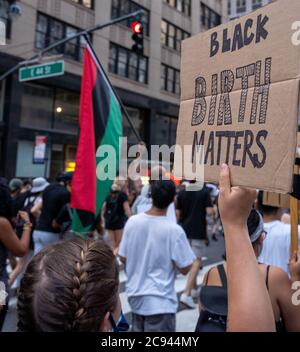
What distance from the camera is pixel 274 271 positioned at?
1922 millimetres

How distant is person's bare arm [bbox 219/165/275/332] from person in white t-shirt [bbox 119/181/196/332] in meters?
1.80

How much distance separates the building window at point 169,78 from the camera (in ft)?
83.9

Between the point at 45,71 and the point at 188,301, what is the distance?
7.37 m

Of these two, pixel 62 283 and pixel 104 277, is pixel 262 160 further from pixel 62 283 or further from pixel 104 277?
pixel 62 283

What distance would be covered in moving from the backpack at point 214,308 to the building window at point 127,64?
20.6 metres

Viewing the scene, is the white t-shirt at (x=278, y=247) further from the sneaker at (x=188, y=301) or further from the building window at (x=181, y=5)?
the building window at (x=181, y=5)

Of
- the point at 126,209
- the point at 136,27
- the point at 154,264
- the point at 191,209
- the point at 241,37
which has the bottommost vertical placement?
the point at 126,209

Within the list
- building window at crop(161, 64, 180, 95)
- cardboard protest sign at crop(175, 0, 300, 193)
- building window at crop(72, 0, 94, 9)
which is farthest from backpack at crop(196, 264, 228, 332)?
building window at crop(161, 64, 180, 95)

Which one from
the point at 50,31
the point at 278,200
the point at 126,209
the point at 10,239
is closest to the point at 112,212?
the point at 126,209

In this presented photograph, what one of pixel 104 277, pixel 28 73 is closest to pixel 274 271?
pixel 104 277

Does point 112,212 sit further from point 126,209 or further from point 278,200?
point 278,200

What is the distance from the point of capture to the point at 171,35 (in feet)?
80.9

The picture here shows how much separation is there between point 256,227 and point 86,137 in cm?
239

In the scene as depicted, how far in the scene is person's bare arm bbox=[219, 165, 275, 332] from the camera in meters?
1.16
